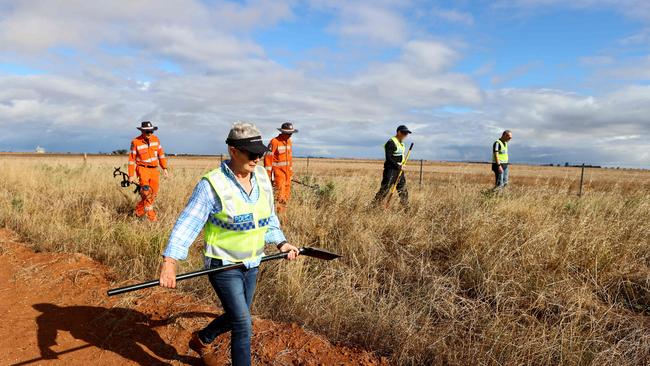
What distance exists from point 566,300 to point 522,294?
395 millimetres

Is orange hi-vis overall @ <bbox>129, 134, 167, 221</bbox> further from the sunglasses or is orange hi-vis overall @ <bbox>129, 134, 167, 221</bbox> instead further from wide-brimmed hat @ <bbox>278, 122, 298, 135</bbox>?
the sunglasses

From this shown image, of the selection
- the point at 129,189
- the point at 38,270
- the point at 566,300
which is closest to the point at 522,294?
the point at 566,300

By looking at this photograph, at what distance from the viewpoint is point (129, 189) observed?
11266 mm

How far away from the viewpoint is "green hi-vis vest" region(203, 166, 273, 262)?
8.70 feet

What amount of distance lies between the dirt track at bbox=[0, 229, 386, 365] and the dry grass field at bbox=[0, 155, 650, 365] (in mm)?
275

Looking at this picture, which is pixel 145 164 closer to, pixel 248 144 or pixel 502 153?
pixel 248 144

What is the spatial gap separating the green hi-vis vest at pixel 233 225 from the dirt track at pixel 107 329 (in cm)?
109

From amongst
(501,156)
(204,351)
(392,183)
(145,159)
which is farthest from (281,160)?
(501,156)

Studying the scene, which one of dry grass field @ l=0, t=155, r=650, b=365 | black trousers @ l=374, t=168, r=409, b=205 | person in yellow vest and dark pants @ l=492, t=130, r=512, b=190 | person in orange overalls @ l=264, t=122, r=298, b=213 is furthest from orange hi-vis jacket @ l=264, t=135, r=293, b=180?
person in yellow vest and dark pants @ l=492, t=130, r=512, b=190

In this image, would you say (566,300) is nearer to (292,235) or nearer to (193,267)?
(292,235)

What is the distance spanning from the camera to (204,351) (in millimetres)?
3418

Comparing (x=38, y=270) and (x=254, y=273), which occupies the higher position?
(x=254, y=273)

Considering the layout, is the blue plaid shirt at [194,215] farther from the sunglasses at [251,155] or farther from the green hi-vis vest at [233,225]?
the sunglasses at [251,155]

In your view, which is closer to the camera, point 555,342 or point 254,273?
point 254,273
